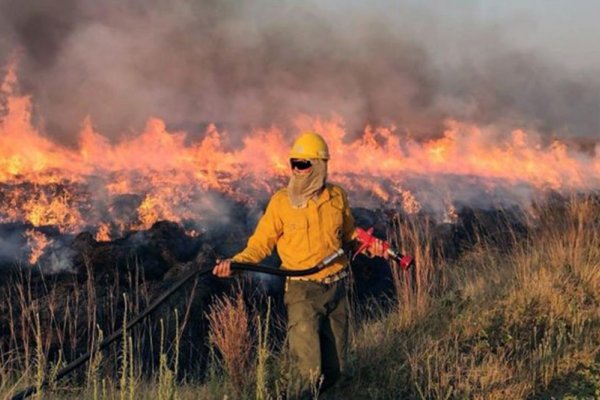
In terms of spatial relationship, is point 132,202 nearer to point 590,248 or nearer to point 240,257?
point 590,248

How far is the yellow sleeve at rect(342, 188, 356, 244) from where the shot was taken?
14.5ft

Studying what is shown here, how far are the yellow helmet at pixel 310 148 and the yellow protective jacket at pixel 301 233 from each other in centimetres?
31

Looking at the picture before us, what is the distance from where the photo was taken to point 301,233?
4.16m

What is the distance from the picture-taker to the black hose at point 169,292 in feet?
10.7

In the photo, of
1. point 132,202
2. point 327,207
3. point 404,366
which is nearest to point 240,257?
point 327,207

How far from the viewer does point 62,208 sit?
23.4 m

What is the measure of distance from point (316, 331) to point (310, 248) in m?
0.58

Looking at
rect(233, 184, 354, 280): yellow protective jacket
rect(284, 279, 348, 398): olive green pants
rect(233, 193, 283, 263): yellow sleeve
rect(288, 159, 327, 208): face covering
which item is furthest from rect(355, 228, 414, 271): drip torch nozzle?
rect(233, 193, 283, 263): yellow sleeve

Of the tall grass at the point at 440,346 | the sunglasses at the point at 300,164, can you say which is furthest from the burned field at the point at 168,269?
the sunglasses at the point at 300,164

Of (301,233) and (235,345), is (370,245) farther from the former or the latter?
(235,345)

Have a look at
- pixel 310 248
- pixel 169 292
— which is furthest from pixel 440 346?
pixel 169 292

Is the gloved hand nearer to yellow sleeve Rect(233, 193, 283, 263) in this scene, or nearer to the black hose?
the black hose

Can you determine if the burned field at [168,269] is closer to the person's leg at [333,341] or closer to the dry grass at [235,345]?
the dry grass at [235,345]

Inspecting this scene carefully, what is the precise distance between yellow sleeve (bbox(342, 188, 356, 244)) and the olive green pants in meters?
0.35
